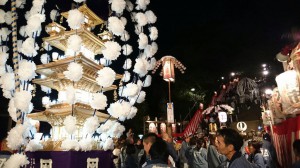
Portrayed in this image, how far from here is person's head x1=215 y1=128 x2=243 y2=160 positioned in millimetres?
3512

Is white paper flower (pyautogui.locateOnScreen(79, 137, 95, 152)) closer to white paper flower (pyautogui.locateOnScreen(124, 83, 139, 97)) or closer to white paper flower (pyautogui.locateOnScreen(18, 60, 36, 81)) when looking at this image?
white paper flower (pyautogui.locateOnScreen(124, 83, 139, 97))

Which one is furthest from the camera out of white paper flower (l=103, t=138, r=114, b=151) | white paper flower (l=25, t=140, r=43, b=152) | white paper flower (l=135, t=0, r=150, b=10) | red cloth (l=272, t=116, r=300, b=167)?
red cloth (l=272, t=116, r=300, b=167)

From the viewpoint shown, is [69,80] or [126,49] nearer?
[126,49]

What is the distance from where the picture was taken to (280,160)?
10375mm

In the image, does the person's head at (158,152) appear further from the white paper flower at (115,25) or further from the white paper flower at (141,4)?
the white paper flower at (141,4)

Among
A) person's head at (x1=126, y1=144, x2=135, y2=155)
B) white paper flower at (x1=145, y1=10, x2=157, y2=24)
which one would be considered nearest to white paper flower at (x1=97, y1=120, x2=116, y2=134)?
person's head at (x1=126, y1=144, x2=135, y2=155)

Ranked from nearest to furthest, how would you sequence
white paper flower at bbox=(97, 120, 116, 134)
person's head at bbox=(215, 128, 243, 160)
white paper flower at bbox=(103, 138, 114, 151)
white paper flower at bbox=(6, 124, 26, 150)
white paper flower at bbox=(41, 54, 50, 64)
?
person's head at bbox=(215, 128, 243, 160) < white paper flower at bbox=(6, 124, 26, 150) < white paper flower at bbox=(97, 120, 116, 134) < white paper flower at bbox=(103, 138, 114, 151) < white paper flower at bbox=(41, 54, 50, 64)

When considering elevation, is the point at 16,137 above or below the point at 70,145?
above

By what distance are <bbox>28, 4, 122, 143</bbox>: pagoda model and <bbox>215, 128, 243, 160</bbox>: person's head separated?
4499 mm

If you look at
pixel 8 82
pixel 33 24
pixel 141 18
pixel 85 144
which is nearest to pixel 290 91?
pixel 141 18

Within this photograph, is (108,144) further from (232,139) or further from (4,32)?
(4,32)

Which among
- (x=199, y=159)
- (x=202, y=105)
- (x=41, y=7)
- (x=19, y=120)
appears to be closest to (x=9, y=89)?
(x=19, y=120)

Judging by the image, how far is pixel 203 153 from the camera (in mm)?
8688

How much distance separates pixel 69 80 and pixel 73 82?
6.02 ft
